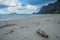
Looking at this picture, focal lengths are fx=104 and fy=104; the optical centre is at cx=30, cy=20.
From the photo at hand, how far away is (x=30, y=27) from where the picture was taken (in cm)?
163

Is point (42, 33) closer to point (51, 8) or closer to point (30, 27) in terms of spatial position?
point (30, 27)

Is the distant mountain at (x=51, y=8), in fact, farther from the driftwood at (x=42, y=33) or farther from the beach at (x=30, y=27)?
the driftwood at (x=42, y=33)

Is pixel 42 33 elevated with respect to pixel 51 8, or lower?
lower

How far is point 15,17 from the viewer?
167 cm

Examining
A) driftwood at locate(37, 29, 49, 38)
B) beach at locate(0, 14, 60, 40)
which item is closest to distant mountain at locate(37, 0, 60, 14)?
beach at locate(0, 14, 60, 40)

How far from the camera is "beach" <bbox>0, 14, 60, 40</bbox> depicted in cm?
148

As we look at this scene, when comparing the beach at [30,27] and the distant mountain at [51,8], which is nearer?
the beach at [30,27]

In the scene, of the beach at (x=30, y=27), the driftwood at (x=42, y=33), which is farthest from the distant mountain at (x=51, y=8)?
the driftwood at (x=42, y=33)

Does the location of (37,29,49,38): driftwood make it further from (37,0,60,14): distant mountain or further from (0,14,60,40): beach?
(37,0,60,14): distant mountain

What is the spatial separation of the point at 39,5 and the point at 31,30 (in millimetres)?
467

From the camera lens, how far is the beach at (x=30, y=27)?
58.3 inches

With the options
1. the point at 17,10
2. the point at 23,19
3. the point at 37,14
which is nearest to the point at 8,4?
the point at 17,10

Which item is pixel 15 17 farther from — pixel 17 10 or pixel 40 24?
pixel 40 24

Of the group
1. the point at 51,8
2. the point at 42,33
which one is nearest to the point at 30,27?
the point at 42,33
